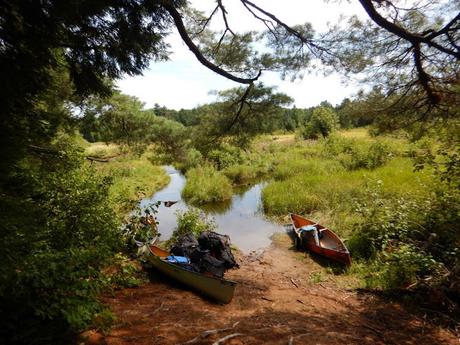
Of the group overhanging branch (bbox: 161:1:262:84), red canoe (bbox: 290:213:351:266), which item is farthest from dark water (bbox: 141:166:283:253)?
overhanging branch (bbox: 161:1:262:84)

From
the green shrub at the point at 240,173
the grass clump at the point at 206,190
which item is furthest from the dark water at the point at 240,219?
the green shrub at the point at 240,173

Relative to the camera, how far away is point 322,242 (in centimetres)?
918

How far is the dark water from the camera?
426 inches

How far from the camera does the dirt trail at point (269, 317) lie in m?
4.18

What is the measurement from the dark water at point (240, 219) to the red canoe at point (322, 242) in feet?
4.45

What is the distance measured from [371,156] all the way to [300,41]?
14.3 metres

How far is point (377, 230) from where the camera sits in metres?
7.74

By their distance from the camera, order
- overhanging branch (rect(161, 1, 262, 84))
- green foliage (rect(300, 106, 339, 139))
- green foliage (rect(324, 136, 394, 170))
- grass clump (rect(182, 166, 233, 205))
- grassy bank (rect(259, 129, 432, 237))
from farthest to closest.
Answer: green foliage (rect(300, 106, 339, 139)) < green foliage (rect(324, 136, 394, 170)) < grass clump (rect(182, 166, 233, 205)) < grassy bank (rect(259, 129, 432, 237)) < overhanging branch (rect(161, 1, 262, 84))

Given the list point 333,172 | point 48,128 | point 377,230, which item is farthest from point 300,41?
point 333,172

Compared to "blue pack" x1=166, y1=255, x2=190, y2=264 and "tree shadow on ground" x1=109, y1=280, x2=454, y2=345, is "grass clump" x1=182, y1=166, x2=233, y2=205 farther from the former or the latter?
"tree shadow on ground" x1=109, y1=280, x2=454, y2=345

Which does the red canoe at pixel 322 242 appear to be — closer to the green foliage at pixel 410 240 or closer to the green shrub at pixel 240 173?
the green foliage at pixel 410 240

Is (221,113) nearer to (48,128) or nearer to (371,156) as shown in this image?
(48,128)

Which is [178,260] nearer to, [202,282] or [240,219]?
[202,282]

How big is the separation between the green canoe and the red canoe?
342 centimetres
